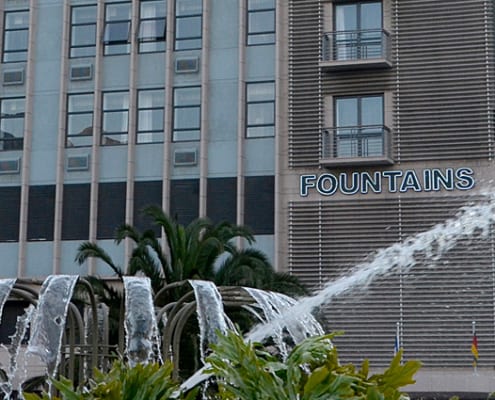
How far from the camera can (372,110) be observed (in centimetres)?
4022

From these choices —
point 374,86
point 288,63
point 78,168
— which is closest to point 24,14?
point 78,168

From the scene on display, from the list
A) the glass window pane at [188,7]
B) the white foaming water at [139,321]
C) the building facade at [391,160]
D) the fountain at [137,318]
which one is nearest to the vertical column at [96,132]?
the glass window pane at [188,7]

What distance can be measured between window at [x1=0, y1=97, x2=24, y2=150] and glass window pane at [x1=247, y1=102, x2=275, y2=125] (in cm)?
848

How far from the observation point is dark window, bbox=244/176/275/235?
40.2 m

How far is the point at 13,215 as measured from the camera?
140 feet

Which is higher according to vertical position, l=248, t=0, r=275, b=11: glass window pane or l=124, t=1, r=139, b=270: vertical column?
l=248, t=0, r=275, b=11: glass window pane

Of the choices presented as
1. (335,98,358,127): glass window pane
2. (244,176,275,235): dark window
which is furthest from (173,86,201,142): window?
(335,98,358,127): glass window pane

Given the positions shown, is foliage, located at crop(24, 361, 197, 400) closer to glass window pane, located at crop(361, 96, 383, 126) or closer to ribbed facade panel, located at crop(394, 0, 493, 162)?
ribbed facade panel, located at crop(394, 0, 493, 162)

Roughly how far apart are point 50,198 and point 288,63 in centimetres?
968

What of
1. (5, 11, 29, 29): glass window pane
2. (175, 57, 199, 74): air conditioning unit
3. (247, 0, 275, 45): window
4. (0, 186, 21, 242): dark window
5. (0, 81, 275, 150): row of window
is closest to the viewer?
(0, 81, 275, 150): row of window

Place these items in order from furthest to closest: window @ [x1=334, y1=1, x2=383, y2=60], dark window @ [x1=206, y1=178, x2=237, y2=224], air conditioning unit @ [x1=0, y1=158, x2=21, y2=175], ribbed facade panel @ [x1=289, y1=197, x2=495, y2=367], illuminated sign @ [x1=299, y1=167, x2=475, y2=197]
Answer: air conditioning unit @ [x1=0, y1=158, x2=21, y2=175]
dark window @ [x1=206, y1=178, x2=237, y2=224]
window @ [x1=334, y1=1, x2=383, y2=60]
illuminated sign @ [x1=299, y1=167, x2=475, y2=197]
ribbed facade panel @ [x1=289, y1=197, x2=495, y2=367]

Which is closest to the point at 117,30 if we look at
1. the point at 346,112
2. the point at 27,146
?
the point at 27,146

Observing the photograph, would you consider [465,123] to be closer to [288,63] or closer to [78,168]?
[288,63]

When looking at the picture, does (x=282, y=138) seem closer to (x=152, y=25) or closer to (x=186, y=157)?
(x=186, y=157)
